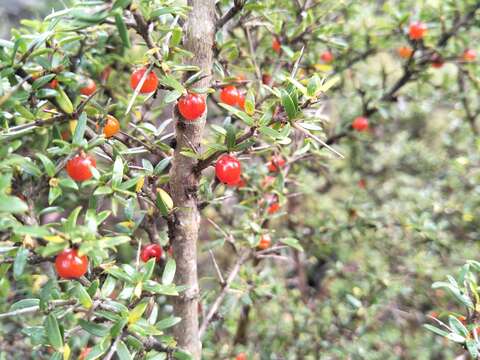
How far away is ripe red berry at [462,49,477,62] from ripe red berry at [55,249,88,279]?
2222 millimetres

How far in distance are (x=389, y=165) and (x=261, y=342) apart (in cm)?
189

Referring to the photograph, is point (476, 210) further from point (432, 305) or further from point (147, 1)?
point (147, 1)

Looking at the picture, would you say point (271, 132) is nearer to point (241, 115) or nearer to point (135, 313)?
point (241, 115)

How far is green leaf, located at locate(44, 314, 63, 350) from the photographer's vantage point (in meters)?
0.98

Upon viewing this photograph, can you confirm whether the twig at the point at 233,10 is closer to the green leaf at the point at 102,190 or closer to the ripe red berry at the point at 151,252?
the green leaf at the point at 102,190

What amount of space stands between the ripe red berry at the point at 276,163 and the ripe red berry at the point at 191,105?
0.61m

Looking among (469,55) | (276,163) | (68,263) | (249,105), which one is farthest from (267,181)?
(469,55)

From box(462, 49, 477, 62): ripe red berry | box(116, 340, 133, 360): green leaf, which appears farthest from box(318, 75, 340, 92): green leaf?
box(462, 49, 477, 62): ripe red berry

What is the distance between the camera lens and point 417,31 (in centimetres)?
214

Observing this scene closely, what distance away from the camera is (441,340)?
2.71 metres

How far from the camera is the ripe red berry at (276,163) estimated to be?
170 centimetres

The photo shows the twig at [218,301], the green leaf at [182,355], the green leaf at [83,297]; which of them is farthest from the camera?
the twig at [218,301]

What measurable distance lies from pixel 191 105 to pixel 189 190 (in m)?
0.28

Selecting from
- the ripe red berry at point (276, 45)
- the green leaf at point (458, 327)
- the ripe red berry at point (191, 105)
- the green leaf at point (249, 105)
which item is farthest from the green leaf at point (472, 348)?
the ripe red berry at point (276, 45)
